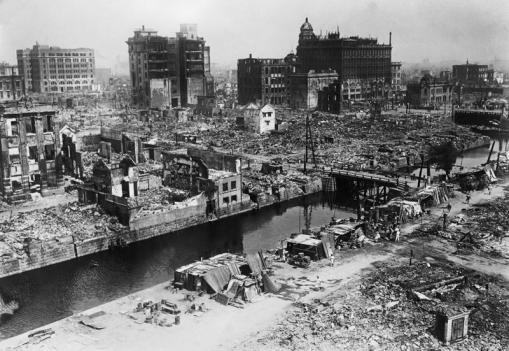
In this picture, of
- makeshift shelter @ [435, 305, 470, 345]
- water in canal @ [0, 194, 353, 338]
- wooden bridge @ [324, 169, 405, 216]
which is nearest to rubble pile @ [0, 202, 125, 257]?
water in canal @ [0, 194, 353, 338]

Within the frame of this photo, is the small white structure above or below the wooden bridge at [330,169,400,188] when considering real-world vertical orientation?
above

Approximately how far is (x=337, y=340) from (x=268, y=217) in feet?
98.7

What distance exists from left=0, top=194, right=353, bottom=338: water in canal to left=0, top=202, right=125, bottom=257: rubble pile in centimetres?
259

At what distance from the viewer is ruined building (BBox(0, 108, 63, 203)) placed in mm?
55969

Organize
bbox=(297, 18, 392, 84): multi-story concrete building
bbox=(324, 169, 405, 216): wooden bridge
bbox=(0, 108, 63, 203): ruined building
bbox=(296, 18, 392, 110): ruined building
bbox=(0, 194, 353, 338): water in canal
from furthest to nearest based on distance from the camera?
bbox=(297, 18, 392, 84): multi-story concrete building < bbox=(296, 18, 392, 110): ruined building < bbox=(324, 169, 405, 216): wooden bridge < bbox=(0, 108, 63, 203): ruined building < bbox=(0, 194, 353, 338): water in canal

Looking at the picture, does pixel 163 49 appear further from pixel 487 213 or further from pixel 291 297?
pixel 291 297

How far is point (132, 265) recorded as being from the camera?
44875 mm

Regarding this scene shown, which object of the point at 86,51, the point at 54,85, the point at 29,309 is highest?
the point at 86,51

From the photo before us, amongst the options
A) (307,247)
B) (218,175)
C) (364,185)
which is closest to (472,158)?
(364,185)

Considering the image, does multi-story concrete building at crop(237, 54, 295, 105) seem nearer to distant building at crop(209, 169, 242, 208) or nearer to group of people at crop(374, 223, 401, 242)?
distant building at crop(209, 169, 242, 208)

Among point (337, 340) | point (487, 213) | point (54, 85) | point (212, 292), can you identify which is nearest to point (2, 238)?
point (212, 292)

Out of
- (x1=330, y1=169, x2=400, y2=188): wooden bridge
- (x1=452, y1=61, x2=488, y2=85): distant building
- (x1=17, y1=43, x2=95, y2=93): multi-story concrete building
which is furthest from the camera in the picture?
(x1=452, y1=61, x2=488, y2=85): distant building

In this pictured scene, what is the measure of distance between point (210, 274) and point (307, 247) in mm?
8848

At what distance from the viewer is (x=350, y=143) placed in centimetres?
9169
